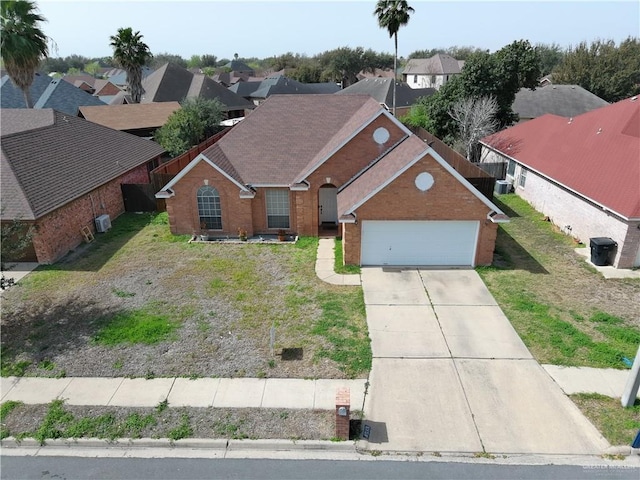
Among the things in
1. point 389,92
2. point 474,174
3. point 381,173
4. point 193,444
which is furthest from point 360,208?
point 389,92

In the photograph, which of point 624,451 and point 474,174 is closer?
point 624,451

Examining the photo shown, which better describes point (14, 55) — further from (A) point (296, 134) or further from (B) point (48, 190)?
(A) point (296, 134)

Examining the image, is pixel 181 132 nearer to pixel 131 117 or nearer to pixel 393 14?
pixel 131 117

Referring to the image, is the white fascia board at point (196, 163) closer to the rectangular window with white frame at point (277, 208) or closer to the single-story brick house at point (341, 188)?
the single-story brick house at point (341, 188)

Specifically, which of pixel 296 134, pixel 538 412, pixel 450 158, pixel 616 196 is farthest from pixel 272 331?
pixel 450 158

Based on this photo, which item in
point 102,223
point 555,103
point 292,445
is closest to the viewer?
point 292,445
